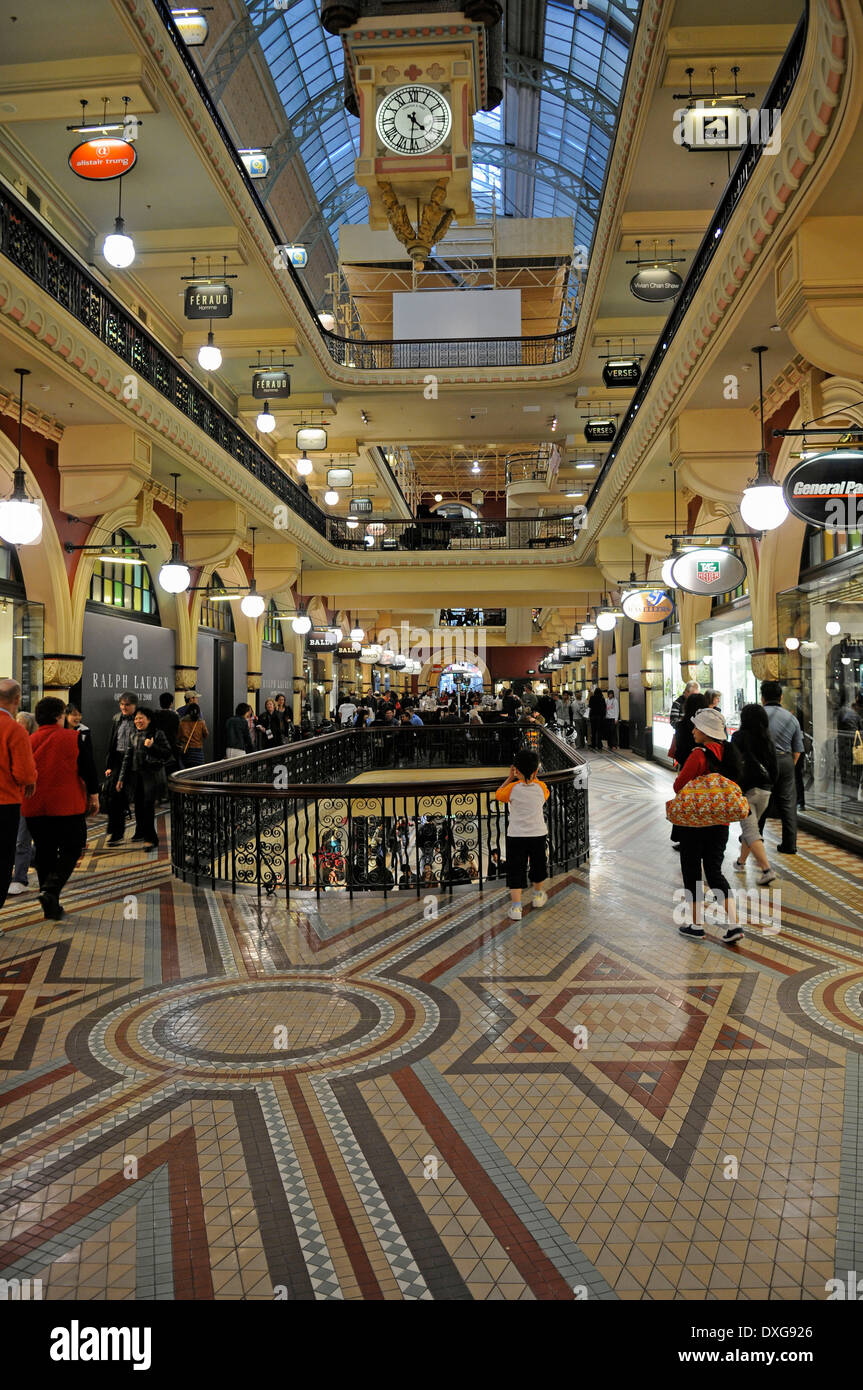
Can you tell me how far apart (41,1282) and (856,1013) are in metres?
3.55

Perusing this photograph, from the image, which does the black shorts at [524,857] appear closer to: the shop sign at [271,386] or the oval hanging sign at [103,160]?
the oval hanging sign at [103,160]

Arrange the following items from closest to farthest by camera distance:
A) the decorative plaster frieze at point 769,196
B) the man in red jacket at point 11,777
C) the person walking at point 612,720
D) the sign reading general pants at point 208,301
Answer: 1. the decorative plaster frieze at point 769,196
2. the man in red jacket at point 11,777
3. the sign reading general pants at point 208,301
4. the person walking at point 612,720

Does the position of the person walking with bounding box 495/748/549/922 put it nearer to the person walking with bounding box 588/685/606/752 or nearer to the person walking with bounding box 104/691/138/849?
the person walking with bounding box 104/691/138/849

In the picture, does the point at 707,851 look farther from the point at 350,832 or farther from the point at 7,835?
the point at 7,835

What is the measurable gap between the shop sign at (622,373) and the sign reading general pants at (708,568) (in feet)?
21.9

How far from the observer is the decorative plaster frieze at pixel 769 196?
4098 millimetres

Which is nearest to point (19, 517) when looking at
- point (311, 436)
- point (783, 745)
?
point (783, 745)

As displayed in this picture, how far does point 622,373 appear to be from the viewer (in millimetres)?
14070

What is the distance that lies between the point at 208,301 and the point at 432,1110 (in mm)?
10867

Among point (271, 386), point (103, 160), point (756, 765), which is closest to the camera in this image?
point (756, 765)

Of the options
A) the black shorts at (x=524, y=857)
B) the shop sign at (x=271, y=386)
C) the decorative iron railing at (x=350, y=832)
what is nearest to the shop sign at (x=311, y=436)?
the shop sign at (x=271, y=386)

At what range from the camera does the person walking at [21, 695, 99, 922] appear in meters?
5.65
